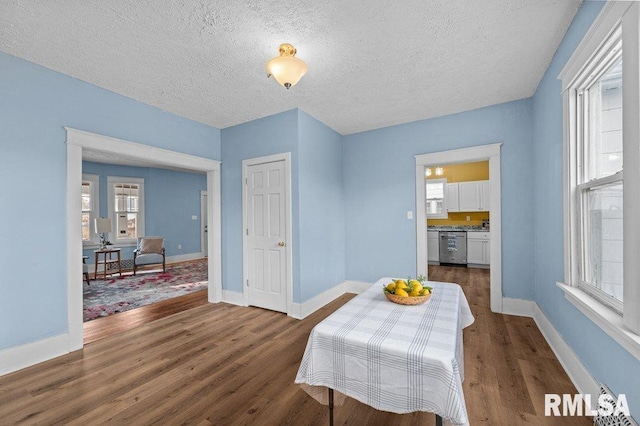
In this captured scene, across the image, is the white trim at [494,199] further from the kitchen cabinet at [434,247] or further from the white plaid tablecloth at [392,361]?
the kitchen cabinet at [434,247]

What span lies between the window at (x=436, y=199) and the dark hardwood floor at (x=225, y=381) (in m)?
4.12

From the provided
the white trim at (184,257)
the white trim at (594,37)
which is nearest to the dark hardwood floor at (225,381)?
the white trim at (594,37)

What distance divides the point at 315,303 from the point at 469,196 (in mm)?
4970

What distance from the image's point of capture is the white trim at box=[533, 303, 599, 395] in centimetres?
176

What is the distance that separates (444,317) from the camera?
1.53 m

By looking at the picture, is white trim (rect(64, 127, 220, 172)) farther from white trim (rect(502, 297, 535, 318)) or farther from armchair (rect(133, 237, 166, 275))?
white trim (rect(502, 297, 535, 318))

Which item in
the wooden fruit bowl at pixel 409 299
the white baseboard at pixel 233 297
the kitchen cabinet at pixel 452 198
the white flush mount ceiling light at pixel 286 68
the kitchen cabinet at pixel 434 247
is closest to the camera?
the wooden fruit bowl at pixel 409 299

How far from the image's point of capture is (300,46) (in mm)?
2244

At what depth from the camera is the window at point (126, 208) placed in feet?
22.6

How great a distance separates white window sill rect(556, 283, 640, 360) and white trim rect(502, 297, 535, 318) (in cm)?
146

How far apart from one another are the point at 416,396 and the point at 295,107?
324 centimetres

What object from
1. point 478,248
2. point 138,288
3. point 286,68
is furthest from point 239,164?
point 478,248

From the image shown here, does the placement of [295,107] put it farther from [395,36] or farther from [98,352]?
[98,352]

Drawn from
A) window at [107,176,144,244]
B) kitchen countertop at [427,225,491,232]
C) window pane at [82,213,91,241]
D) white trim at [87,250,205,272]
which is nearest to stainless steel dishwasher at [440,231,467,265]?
kitchen countertop at [427,225,491,232]
